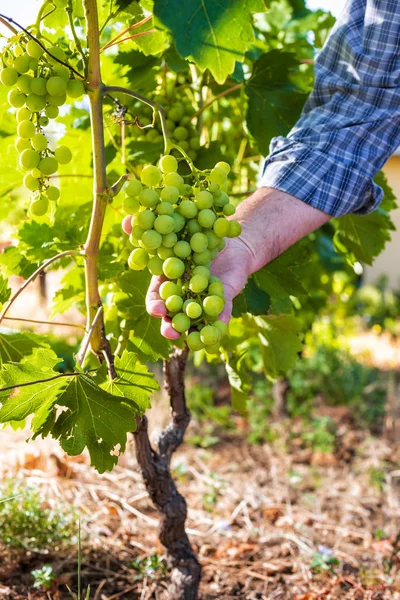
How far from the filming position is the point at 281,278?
5.67ft

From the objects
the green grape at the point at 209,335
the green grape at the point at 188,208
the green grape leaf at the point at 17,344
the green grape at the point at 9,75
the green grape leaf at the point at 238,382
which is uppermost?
the green grape at the point at 9,75

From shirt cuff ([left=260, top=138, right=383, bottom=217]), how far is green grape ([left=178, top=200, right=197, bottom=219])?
19.2 inches

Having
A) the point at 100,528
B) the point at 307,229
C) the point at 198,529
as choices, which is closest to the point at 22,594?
the point at 100,528

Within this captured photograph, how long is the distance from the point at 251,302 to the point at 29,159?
2.28ft

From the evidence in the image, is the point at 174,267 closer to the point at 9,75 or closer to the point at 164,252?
the point at 164,252

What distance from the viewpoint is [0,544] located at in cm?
223

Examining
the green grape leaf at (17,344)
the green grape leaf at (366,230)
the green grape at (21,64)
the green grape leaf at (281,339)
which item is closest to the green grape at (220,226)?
the green grape at (21,64)

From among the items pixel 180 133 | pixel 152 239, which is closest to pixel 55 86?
pixel 152 239

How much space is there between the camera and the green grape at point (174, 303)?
1119mm

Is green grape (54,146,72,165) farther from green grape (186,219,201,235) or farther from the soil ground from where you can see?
the soil ground

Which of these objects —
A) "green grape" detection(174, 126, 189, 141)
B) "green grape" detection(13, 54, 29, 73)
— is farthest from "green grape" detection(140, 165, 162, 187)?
"green grape" detection(174, 126, 189, 141)

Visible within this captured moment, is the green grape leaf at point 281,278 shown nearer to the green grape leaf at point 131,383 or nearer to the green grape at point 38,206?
the green grape leaf at point 131,383

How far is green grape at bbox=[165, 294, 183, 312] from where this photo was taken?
1.12 metres

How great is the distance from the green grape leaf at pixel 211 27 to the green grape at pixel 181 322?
0.44 meters
